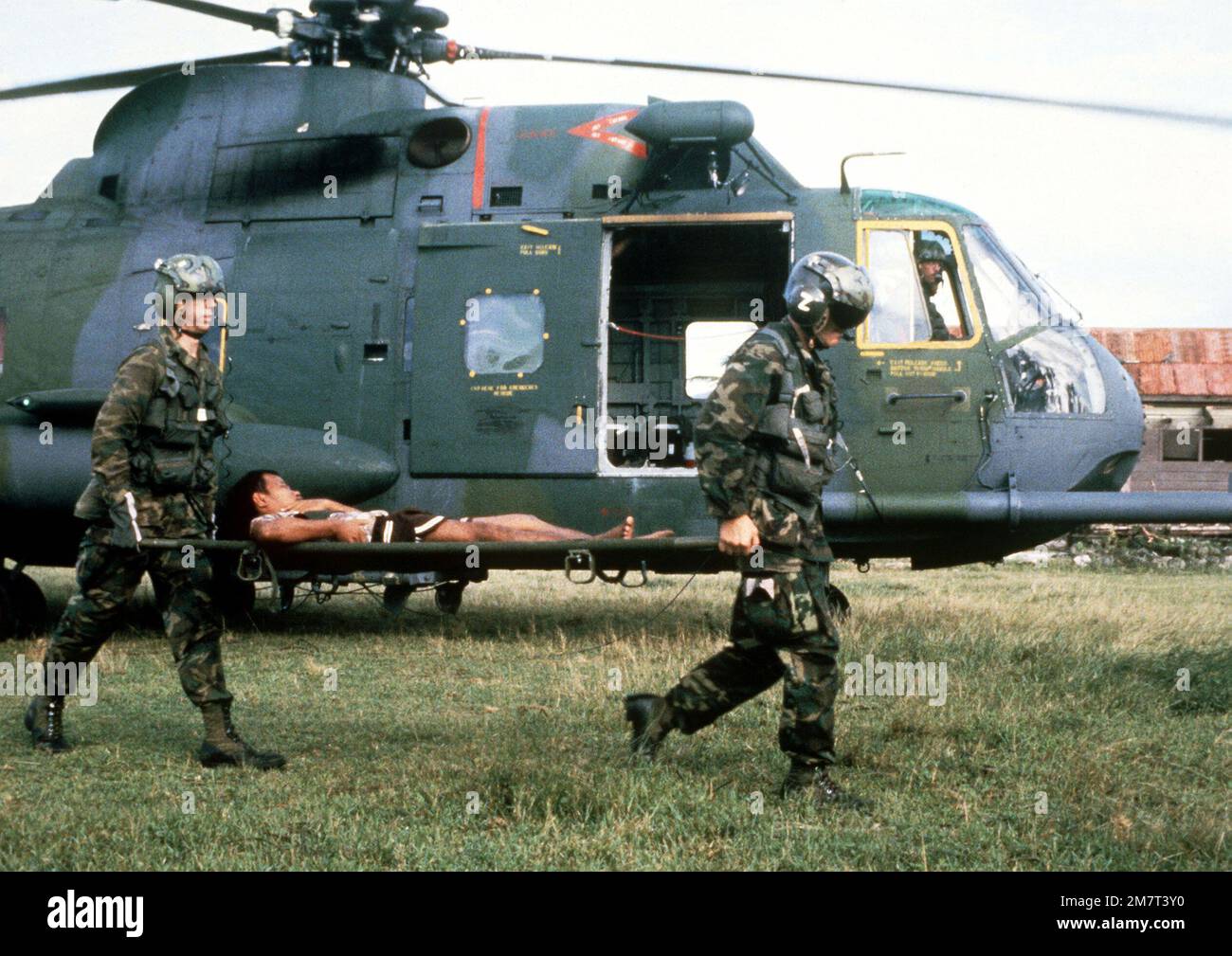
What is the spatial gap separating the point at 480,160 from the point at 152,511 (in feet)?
15.2

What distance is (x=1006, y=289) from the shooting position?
8914 mm

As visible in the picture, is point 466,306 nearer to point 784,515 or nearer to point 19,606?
point 19,606

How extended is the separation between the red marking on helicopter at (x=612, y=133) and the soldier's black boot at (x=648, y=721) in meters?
4.95

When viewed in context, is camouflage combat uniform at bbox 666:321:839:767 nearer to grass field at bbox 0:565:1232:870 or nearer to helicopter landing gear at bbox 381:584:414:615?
grass field at bbox 0:565:1232:870

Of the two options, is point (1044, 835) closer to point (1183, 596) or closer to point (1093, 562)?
point (1183, 596)

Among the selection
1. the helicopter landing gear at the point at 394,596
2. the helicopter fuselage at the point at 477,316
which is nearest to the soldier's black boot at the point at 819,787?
the helicopter fuselage at the point at 477,316

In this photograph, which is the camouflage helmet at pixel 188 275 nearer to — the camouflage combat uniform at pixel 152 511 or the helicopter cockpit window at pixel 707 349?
the camouflage combat uniform at pixel 152 511

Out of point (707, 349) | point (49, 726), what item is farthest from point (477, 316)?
point (49, 726)

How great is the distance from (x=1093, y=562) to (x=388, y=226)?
1464cm

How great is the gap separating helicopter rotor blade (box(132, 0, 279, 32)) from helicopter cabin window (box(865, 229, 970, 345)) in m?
4.53

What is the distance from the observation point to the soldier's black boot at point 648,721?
16.7 ft

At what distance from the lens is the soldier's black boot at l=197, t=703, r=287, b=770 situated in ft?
17.4

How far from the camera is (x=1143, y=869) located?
154 inches
